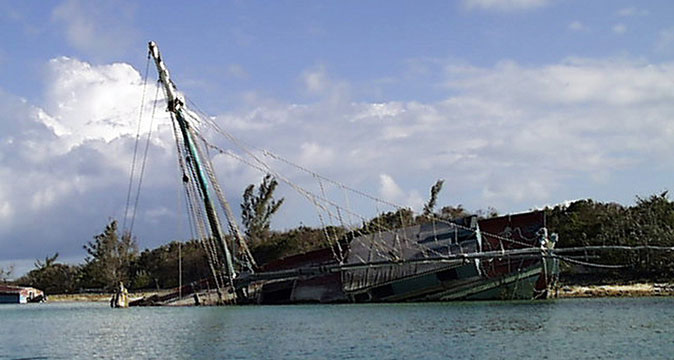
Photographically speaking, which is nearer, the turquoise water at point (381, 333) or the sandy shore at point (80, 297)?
the turquoise water at point (381, 333)

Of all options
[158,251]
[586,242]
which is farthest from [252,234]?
[586,242]

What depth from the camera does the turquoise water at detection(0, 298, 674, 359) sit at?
28.3 metres

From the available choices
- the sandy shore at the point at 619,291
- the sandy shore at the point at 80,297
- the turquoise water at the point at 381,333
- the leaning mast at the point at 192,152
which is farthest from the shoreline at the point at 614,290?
the sandy shore at the point at 80,297

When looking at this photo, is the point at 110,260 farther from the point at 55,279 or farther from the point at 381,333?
the point at 381,333

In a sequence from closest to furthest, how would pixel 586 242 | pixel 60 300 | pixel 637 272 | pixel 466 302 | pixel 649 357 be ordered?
1. pixel 649 357
2. pixel 466 302
3. pixel 637 272
4. pixel 586 242
5. pixel 60 300

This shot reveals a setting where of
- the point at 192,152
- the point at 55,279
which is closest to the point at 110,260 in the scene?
the point at 55,279

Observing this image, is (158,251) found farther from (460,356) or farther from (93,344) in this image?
(460,356)

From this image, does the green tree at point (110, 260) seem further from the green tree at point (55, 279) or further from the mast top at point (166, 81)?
the mast top at point (166, 81)

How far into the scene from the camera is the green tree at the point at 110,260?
105 m

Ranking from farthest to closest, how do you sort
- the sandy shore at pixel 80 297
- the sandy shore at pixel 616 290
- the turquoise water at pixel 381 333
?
1. the sandy shore at pixel 80 297
2. the sandy shore at pixel 616 290
3. the turquoise water at pixel 381 333

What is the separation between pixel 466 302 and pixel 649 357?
2690 centimetres

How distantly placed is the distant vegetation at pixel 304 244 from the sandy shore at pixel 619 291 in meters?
2.35

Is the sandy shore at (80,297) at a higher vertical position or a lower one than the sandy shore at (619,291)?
higher

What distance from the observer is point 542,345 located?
2880cm
